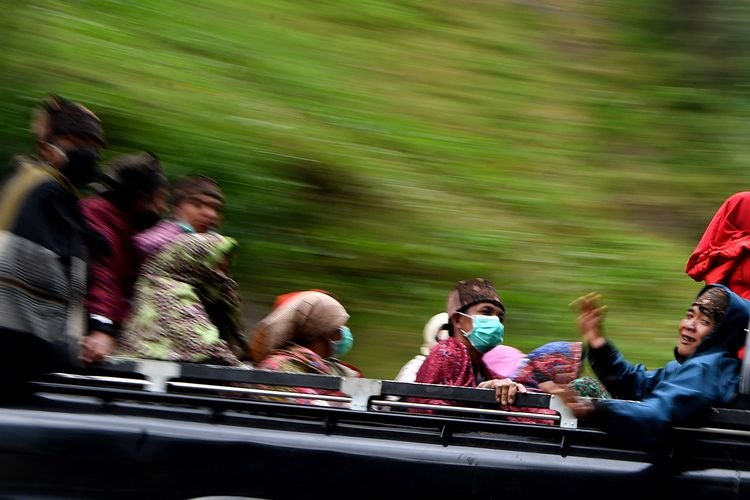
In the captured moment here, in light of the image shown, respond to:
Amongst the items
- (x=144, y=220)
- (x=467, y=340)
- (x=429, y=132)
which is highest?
(x=429, y=132)

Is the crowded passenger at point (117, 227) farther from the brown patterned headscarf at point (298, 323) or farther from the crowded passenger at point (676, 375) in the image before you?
the crowded passenger at point (676, 375)

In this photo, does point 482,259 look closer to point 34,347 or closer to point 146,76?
point 146,76

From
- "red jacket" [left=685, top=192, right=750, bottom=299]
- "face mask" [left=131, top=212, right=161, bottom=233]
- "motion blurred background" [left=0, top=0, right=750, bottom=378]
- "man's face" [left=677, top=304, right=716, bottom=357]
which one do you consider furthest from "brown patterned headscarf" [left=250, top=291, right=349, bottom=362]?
"motion blurred background" [left=0, top=0, right=750, bottom=378]

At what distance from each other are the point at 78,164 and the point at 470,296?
157cm

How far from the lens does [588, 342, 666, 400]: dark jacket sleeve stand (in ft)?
12.4

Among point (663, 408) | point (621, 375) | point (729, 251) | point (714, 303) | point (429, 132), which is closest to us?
point (663, 408)

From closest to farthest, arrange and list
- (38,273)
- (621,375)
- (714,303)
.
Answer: (38,273)
(714,303)
(621,375)

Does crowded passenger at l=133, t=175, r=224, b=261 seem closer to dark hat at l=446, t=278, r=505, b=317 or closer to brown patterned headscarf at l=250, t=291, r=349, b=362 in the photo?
brown patterned headscarf at l=250, t=291, r=349, b=362

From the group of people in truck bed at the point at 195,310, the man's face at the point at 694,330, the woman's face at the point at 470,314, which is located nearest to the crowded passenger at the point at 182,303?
the group of people in truck bed at the point at 195,310

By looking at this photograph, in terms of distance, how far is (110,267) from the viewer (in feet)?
13.1

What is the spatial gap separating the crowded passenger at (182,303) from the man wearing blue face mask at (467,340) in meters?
0.74

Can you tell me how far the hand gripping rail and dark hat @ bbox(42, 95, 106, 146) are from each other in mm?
834

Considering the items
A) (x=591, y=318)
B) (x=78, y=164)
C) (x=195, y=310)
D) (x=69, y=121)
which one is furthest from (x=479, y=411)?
(x=69, y=121)

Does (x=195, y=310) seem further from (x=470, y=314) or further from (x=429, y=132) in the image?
(x=429, y=132)
